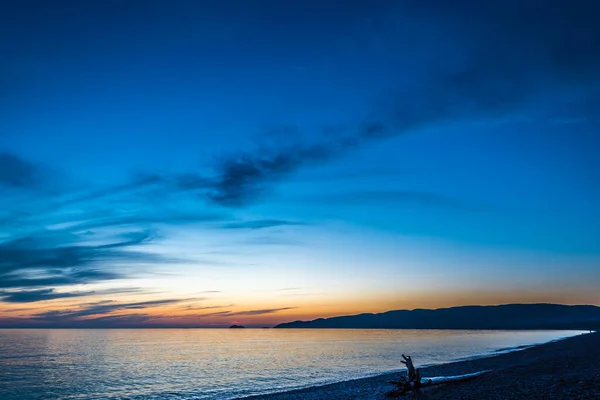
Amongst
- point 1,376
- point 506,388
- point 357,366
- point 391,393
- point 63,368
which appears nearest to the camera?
point 506,388

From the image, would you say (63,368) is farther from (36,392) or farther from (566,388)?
(566,388)

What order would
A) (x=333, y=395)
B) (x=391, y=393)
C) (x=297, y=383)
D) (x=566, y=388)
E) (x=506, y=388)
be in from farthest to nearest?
(x=297, y=383) < (x=333, y=395) < (x=391, y=393) < (x=506, y=388) < (x=566, y=388)

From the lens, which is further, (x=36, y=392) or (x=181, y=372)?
(x=181, y=372)

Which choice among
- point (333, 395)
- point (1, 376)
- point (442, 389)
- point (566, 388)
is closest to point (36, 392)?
point (1, 376)

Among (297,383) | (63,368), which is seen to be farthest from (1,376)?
(297,383)

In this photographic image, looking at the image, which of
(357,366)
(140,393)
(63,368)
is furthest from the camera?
(63,368)

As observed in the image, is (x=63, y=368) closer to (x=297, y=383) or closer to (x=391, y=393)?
(x=297, y=383)

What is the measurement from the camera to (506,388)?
26.8m

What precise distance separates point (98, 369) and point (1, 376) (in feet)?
43.5

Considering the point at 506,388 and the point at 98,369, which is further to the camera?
the point at 98,369

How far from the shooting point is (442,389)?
1167 inches

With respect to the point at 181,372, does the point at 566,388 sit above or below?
above

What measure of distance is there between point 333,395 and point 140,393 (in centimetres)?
2180

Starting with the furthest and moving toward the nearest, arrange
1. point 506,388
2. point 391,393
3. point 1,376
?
point 1,376 < point 391,393 < point 506,388
